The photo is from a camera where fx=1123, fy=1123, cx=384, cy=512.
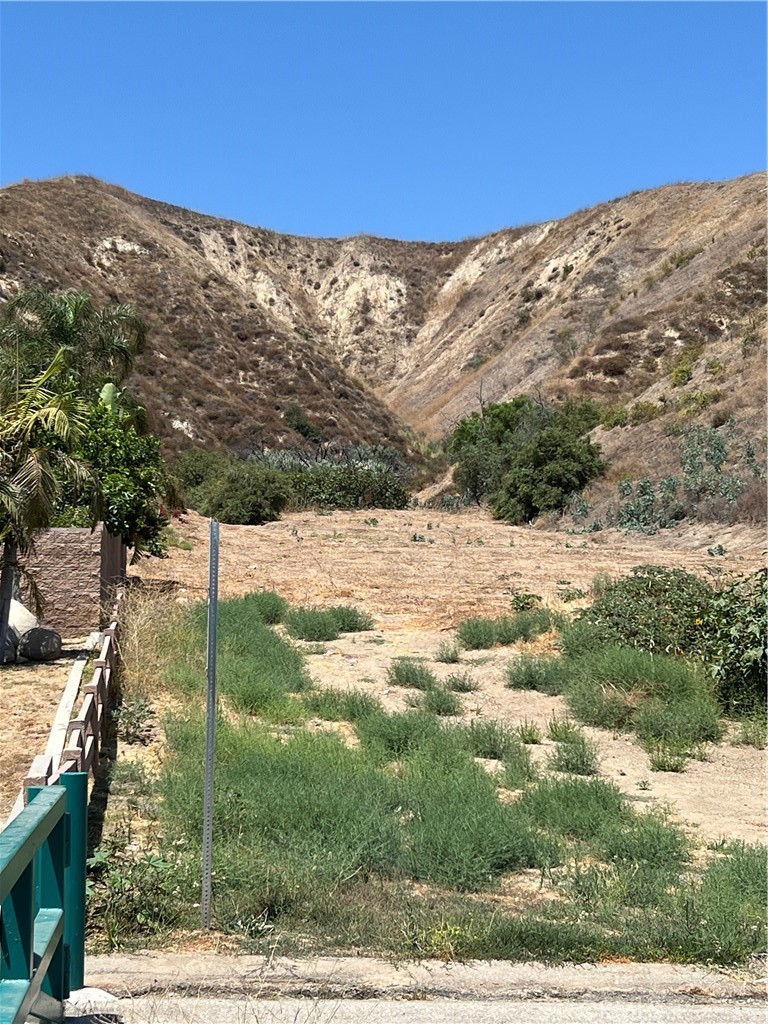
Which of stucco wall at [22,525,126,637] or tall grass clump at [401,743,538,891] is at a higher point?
stucco wall at [22,525,126,637]

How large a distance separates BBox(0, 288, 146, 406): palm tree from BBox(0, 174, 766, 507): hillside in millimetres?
17434

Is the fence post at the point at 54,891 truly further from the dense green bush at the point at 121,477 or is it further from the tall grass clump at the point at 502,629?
the dense green bush at the point at 121,477

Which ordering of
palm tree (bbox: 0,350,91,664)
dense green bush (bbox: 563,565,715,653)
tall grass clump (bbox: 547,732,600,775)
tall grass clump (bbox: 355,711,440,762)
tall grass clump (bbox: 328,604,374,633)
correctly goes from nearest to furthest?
tall grass clump (bbox: 547,732,600,775) → tall grass clump (bbox: 355,711,440,762) → palm tree (bbox: 0,350,91,664) → dense green bush (bbox: 563,565,715,653) → tall grass clump (bbox: 328,604,374,633)

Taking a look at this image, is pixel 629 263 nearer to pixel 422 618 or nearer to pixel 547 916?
pixel 422 618

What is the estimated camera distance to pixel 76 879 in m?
4.40

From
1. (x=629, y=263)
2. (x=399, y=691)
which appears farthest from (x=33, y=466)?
(x=629, y=263)

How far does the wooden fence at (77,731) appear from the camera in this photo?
5930 mm

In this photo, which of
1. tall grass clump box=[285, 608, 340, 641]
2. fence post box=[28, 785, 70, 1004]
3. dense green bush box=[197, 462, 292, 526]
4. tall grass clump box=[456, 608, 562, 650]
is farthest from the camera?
dense green bush box=[197, 462, 292, 526]

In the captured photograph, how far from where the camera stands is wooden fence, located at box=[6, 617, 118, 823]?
5930 mm

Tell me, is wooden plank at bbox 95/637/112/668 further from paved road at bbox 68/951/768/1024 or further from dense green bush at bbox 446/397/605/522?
dense green bush at bbox 446/397/605/522

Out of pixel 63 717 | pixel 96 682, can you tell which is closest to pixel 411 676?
pixel 96 682

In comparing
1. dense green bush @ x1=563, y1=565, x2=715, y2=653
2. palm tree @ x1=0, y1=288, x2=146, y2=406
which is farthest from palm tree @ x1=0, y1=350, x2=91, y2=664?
palm tree @ x1=0, y1=288, x2=146, y2=406

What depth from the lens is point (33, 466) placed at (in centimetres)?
1078

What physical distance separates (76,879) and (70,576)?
30.3 feet
